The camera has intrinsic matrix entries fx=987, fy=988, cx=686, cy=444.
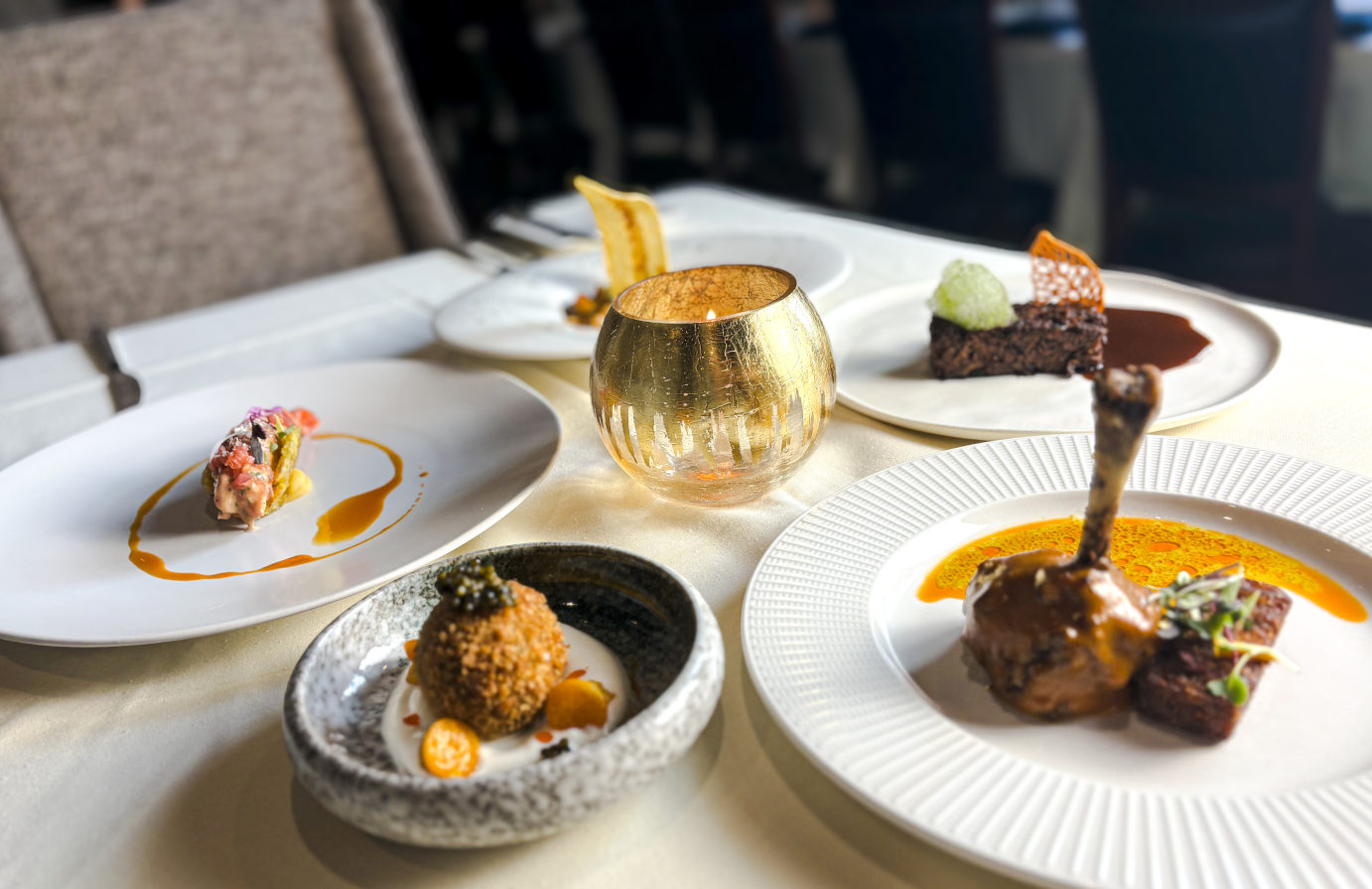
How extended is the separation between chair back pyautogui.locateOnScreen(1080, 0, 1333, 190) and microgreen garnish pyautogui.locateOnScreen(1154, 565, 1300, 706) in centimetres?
193

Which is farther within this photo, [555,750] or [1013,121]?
[1013,121]

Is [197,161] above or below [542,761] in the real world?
above

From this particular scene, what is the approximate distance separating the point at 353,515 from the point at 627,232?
0.50 meters

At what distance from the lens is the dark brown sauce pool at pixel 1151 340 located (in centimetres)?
Answer: 94

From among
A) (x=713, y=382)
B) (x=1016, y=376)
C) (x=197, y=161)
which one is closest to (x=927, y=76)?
(x=197, y=161)

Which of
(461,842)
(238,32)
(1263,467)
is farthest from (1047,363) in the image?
(238,32)

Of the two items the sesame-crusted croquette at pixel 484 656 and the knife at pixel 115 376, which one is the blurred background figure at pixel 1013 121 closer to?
the knife at pixel 115 376

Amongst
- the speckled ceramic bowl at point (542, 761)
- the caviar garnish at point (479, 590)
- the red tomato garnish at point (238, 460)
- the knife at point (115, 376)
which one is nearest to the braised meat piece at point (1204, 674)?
the speckled ceramic bowl at point (542, 761)

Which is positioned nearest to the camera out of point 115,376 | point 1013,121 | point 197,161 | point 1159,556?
point 1159,556

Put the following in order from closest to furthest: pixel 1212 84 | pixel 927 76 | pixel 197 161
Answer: pixel 197 161 → pixel 1212 84 → pixel 927 76

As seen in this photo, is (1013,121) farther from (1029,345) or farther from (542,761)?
(542,761)

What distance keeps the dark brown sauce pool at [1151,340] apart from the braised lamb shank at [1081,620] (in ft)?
1.50

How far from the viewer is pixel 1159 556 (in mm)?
661

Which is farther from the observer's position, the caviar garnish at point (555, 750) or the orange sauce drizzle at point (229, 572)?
the orange sauce drizzle at point (229, 572)
